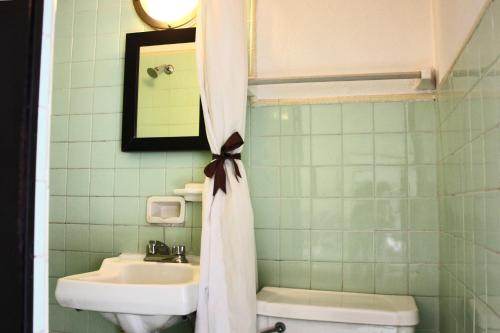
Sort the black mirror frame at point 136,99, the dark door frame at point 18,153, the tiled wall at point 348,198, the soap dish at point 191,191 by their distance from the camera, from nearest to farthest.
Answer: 1. the dark door frame at point 18,153
2. the tiled wall at point 348,198
3. the soap dish at point 191,191
4. the black mirror frame at point 136,99

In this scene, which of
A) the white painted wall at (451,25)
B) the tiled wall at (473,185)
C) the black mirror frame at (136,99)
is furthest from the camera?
the black mirror frame at (136,99)

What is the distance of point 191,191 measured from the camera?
1.71m

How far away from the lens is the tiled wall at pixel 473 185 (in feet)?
2.77

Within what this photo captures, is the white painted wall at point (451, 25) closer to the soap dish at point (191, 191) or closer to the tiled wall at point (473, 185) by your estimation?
the tiled wall at point (473, 185)

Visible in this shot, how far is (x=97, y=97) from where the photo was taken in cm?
198

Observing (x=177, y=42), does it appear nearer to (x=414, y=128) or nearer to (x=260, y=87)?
(x=260, y=87)

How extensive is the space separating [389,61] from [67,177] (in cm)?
153

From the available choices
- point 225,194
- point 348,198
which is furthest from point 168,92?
point 348,198

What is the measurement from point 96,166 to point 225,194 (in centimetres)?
80

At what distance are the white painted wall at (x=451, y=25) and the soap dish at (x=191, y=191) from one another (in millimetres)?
1011

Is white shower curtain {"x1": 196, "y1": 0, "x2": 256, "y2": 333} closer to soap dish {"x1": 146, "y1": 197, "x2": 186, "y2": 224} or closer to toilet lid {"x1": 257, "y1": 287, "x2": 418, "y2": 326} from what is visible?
toilet lid {"x1": 257, "y1": 287, "x2": 418, "y2": 326}

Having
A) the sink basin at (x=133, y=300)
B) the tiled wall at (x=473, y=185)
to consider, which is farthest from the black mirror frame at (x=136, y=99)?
the tiled wall at (x=473, y=185)

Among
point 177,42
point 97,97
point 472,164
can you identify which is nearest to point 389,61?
point 472,164

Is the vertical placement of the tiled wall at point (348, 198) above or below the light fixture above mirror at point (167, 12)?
below
